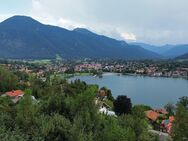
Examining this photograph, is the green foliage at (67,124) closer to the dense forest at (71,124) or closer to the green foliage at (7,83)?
the dense forest at (71,124)

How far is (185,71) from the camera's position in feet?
362

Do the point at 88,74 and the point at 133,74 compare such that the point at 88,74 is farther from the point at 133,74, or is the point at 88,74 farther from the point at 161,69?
the point at 161,69

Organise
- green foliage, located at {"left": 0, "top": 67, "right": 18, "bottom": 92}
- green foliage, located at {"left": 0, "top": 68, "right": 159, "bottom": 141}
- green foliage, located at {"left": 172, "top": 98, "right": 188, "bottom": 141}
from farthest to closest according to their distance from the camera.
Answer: green foliage, located at {"left": 0, "top": 67, "right": 18, "bottom": 92} → green foliage, located at {"left": 172, "top": 98, "right": 188, "bottom": 141} → green foliage, located at {"left": 0, "top": 68, "right": 159, "bottom": 141}

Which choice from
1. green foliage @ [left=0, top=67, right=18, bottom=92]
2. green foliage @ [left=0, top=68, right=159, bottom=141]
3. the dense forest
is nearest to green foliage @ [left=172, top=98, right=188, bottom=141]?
the dense forest

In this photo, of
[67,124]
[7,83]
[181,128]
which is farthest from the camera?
[7,83]

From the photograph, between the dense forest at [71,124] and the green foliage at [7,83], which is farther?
the green foliage at [7,83]

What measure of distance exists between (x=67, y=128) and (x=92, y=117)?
2.85 meters

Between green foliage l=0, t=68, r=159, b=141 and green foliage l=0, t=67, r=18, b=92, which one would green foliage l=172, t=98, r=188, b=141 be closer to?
green foliage l=0, t=68, r=159, b=141

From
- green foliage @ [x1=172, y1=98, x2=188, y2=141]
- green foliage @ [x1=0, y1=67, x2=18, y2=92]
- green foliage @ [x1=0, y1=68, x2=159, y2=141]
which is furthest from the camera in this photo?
green foliage @ [x1=0, y1=67, x2=18, y2=92]

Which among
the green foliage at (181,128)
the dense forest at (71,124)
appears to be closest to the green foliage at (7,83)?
the dense forest at (71,124)

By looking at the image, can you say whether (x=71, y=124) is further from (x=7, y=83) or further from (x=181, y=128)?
(x=7, y=83)

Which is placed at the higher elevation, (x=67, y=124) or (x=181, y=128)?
(x=67, y=124)

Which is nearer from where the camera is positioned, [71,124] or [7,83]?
[71,124]

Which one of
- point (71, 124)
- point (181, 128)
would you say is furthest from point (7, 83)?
point (181, 128)
